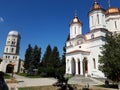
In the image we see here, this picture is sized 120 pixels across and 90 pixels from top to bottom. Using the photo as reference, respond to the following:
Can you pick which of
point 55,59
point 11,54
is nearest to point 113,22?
point 55,59

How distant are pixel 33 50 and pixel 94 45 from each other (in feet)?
109

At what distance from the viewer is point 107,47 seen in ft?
59.2

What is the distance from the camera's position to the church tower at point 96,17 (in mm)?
33281

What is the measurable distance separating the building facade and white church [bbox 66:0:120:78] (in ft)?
126

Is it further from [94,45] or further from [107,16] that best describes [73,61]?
[107,16]

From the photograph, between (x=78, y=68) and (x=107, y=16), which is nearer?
(x=78, y=68)

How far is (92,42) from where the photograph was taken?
32062 mm


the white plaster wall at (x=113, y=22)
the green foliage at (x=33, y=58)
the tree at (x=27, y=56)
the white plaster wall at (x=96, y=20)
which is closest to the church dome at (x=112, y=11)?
the white plaster wall at (x=113, y=22)

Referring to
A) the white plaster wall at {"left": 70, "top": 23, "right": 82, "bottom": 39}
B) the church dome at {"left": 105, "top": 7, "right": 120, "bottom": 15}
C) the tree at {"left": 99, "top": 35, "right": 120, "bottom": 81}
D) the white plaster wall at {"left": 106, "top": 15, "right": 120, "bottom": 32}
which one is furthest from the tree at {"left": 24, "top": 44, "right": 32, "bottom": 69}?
the tree at {"left": 99, "top": 35, "right": 120, "bottom": 81}

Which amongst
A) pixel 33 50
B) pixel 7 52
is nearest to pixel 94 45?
pixel 33 50

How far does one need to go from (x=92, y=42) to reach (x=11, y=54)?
4817 centimetres

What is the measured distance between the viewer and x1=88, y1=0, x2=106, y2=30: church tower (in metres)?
33.3

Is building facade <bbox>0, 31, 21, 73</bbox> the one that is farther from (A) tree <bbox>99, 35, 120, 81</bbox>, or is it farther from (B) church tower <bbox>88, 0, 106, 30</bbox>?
(A) tree <bbox>99, 35, 120, 81</bbox>

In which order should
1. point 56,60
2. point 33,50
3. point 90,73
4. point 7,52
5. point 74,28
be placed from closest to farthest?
point 90,73 < point 74,28 < point 56,60 < point 33,50 < point 7,52
